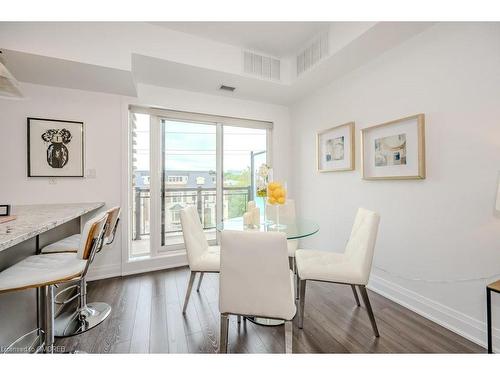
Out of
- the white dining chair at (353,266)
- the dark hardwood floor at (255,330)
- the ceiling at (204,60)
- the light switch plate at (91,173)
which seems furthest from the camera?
the light switch plate at (91,173)

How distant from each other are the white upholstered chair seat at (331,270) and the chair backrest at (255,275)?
53 cm

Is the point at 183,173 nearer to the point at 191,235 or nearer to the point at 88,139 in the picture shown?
the point at 88,139

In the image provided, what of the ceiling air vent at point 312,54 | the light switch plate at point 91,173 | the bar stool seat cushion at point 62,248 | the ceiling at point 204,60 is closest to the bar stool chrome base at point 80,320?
the bar stool seat cushion at point 62,248

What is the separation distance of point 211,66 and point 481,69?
91.3 inches

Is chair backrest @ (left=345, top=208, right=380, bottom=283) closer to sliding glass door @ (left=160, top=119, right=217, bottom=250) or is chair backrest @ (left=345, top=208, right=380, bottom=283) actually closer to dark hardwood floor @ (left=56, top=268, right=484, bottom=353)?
dark hardwood floor @ (left=56, top=268, right=484, bottom=353)

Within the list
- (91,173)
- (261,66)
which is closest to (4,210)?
(91,173)

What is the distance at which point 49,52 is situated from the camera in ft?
6.51

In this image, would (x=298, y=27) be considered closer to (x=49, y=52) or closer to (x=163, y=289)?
(x=49, y=52)

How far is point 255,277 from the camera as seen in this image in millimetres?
1206

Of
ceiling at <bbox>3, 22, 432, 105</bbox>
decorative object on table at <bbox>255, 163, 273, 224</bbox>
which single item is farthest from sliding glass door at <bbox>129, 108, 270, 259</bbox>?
decorative object on table at <bbox>255, 163, 273, 224</bbox>

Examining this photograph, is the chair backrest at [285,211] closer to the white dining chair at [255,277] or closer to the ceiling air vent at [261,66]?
the white dining chair at [255,277]

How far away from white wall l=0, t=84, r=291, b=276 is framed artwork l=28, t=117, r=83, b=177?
64 mm

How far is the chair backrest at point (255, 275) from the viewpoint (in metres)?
1.17

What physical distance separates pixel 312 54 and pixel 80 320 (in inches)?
131
